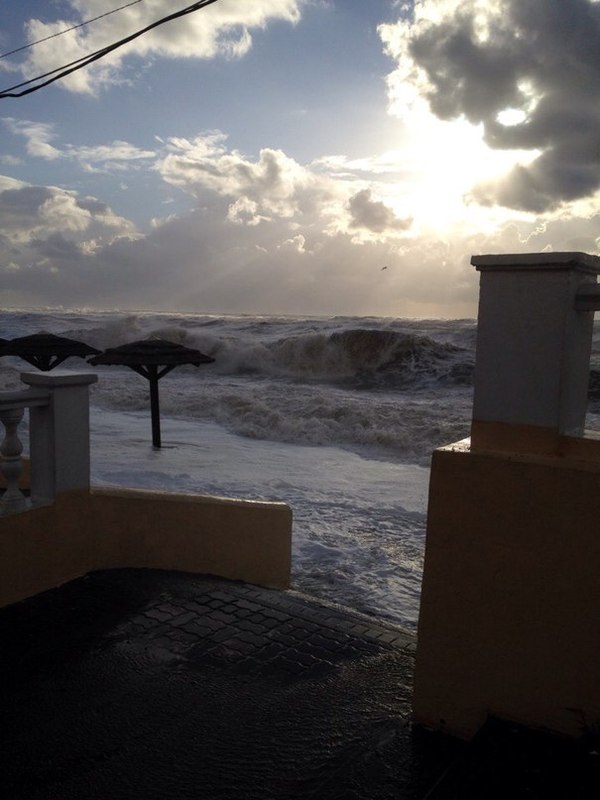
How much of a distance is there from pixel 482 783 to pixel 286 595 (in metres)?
2.25

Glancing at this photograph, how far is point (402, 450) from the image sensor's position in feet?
47.6

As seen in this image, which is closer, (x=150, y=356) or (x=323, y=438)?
(x=150, y=356)

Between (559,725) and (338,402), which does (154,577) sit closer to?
(559,725)

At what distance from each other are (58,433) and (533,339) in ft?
9.76

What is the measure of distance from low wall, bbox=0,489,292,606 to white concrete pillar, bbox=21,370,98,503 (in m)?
0.13

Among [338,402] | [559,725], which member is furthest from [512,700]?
[338,402]

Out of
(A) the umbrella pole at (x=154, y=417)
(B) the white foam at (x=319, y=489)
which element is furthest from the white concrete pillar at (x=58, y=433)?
(A) the umbrella pole at (x=154, y=417)

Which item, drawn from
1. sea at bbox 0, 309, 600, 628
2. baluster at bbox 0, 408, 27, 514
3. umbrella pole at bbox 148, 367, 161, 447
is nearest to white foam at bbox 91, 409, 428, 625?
sea at bbox 0, 309, 600, 628

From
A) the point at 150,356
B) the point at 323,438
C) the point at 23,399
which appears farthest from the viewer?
the point at 323,438

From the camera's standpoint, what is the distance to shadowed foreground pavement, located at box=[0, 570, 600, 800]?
2492 mm

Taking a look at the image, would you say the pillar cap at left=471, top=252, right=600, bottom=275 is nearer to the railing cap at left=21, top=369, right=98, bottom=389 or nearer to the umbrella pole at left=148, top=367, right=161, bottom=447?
the railing cap at left=21, top=369, right=98, bottom=389

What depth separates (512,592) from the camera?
256 centimetres

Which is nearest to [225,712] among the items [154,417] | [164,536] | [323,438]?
[164,536]

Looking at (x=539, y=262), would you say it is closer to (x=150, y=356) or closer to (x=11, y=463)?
(x=11, y=463)
